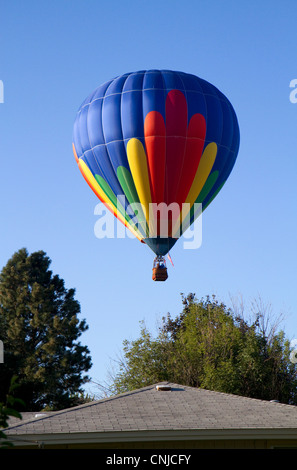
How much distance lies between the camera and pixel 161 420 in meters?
21.6

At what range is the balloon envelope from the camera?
90.8 ft

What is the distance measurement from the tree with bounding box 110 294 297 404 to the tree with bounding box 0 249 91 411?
4.71 metres

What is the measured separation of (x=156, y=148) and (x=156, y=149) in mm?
34

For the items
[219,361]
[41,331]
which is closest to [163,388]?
[219,361]

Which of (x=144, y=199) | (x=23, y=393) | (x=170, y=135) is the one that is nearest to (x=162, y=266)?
(x=144, y=199)

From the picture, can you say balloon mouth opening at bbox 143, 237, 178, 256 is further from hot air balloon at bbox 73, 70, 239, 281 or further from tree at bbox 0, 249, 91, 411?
tree at bbox 0, 249, 91, 411

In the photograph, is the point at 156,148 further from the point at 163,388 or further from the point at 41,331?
the point at 41,331

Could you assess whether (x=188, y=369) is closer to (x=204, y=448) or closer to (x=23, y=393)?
(x=23, y=393)

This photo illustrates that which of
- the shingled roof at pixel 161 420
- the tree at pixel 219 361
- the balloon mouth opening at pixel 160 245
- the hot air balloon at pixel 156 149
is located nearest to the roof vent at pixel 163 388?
the shingled roof at pixel 161 420

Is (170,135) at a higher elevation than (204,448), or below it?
higher

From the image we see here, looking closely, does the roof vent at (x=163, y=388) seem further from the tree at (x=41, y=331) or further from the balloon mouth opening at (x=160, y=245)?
the tree at (x=41, y=331)

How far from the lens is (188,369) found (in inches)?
1796
